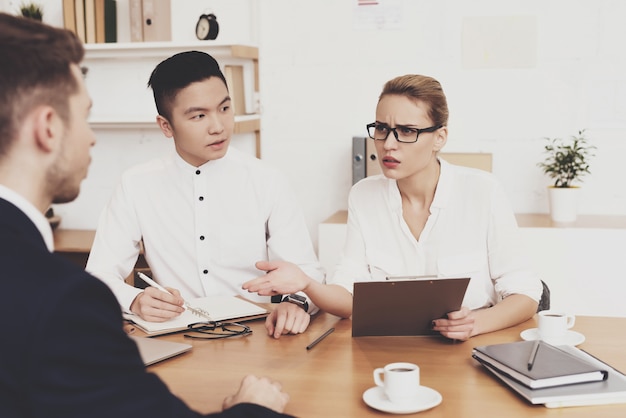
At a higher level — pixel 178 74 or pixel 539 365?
pixel 178 74

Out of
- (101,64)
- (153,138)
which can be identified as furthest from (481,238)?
(101,64)

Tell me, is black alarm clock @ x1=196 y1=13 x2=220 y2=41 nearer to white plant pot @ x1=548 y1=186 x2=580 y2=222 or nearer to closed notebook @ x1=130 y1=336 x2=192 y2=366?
white plant pot @ x1=548 y1=186 x2=580 y2=222

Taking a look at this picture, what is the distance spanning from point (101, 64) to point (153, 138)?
0.48m

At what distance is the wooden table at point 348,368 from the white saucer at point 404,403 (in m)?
0.01

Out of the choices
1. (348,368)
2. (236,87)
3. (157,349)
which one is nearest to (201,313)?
(157,349)

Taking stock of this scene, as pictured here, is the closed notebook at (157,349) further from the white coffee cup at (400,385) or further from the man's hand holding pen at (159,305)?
the white coffee cup at (400,385)

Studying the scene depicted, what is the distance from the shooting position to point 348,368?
157 centimetres

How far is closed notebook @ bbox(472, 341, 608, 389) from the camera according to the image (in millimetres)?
1391

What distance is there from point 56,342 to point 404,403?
2.22 feet

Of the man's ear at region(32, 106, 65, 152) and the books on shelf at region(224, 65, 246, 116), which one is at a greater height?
the books on shelf at region(224, 65, 246, 116)

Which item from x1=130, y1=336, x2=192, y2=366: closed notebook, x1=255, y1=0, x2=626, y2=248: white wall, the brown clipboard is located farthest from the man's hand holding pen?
x1=255, y1=0, x2=626, y2=248: white wall

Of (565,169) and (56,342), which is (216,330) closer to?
(56,342)

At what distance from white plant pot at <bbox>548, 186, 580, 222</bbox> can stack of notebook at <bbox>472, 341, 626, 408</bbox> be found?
72.1 inches

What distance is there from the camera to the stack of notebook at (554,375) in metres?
1.36
